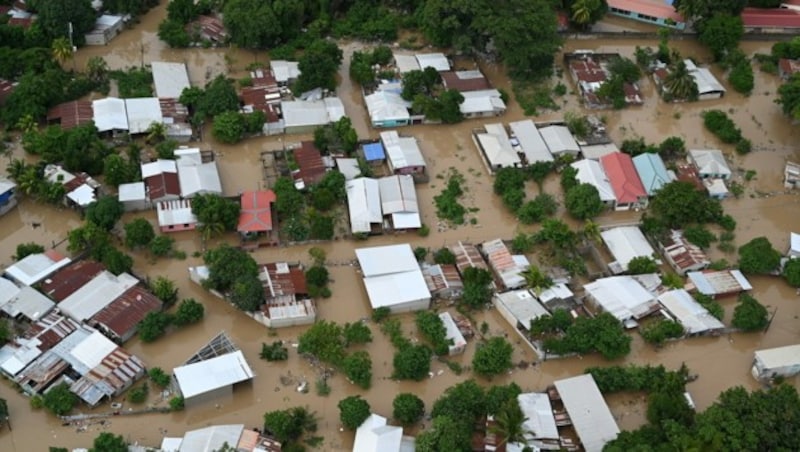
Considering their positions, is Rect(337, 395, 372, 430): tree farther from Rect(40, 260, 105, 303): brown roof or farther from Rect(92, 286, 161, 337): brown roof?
Rect(40, 260, 105, 303): brown roof

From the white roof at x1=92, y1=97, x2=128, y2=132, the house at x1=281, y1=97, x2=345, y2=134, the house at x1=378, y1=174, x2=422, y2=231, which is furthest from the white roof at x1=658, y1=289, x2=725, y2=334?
the white roof at x1=92, y1=97, x2=128, y2=132

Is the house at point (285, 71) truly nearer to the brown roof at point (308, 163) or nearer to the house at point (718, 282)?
the brown roof at point (308, 163)

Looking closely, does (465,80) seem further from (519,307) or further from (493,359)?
(493,359)

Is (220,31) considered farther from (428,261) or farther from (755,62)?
(755,62)

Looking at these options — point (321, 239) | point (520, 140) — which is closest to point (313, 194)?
point (321, 239)

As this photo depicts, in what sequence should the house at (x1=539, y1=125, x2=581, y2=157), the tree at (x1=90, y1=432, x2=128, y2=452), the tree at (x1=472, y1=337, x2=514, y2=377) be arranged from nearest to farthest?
the tree at (x1=90, y1=432, x2=128, y2=452) < the tree at (x1=472, y1=337, x2=514, y2=377) < the house at (x1=539, y1=125, x2=581, y2=157)

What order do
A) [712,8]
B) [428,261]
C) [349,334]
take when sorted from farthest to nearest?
1. [712,8]
2. [428,261]
3. [349,334]
